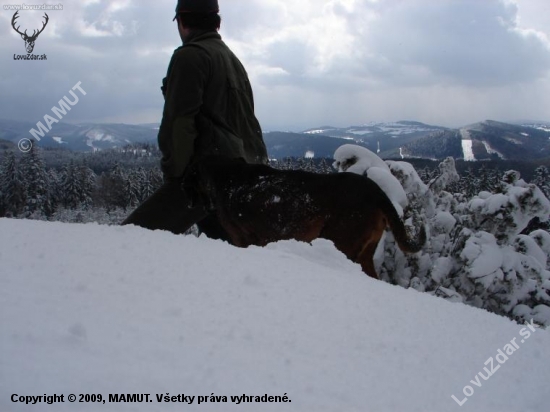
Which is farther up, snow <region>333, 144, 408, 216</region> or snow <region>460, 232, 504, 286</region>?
snow <region>333, 144, 408, 216</region>

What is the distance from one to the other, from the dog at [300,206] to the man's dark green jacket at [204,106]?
0.35 meters

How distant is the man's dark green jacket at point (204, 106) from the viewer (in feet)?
13.3

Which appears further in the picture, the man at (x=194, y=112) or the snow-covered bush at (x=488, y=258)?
→ the snow-covered bush at (x=488, y=258)

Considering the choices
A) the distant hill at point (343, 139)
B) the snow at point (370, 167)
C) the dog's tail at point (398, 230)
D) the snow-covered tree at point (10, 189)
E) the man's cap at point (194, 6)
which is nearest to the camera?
the man's cap at point (194, 6)

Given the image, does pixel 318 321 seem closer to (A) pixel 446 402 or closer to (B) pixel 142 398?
(A) pixel 446 402

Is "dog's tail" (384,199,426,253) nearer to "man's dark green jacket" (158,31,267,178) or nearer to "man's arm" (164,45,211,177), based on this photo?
"man's dark green jacket" (158,31,267,178)

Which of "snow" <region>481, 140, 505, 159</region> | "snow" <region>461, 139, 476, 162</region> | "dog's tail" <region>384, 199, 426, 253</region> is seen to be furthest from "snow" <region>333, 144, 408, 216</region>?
"snow" <region>481, 140, 505, 159</region>

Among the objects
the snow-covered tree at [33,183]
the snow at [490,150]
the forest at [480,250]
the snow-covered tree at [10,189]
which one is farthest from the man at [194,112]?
the snow at [490,150]

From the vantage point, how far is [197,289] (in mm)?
2021

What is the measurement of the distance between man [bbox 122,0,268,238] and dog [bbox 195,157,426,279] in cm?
29

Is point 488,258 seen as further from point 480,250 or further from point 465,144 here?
point 465,144

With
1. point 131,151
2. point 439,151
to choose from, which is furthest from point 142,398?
point 131,151

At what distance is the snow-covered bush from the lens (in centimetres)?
930

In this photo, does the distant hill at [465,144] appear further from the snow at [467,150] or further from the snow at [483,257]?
the snow at [483,257]
